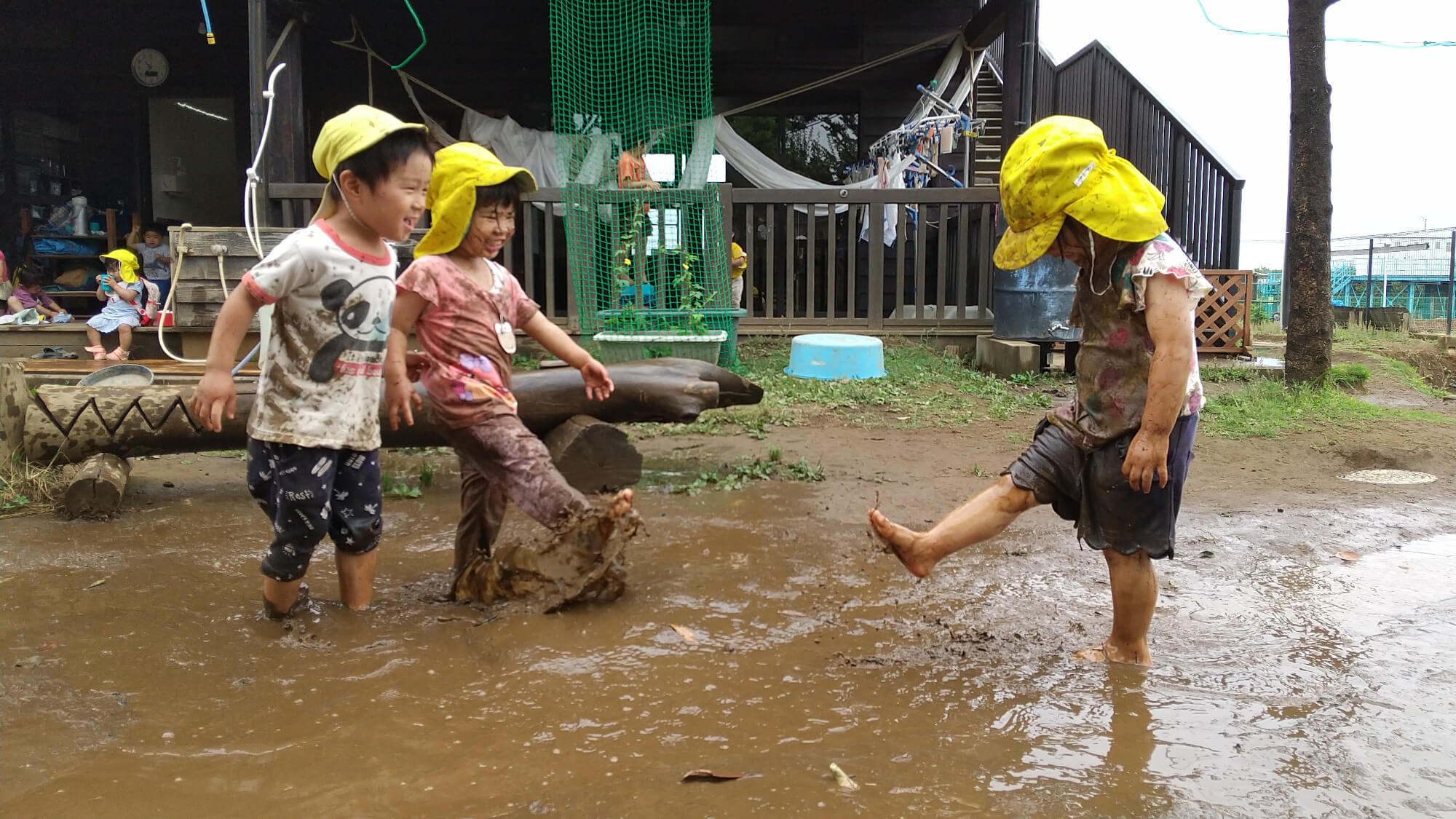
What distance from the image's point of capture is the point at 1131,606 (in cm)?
260

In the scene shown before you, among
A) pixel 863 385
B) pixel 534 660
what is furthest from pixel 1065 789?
pixel 863 385

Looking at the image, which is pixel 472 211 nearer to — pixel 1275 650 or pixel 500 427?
pixel 500 427

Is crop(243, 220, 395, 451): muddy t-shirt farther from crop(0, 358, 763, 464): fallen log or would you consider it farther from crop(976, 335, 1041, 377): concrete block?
crop(976, 335, 1041, 377): concrete block

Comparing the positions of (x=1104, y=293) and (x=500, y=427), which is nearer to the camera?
(x=1104, y=293)

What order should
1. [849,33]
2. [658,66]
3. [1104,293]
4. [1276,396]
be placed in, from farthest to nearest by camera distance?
[849,33], [658,66], [1276,396], [1104,293]

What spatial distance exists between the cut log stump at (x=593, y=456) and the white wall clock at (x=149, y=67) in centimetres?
954

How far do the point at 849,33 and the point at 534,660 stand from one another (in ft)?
34.3

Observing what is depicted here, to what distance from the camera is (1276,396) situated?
7.04 m

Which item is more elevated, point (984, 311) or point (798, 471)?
point (984, 311)

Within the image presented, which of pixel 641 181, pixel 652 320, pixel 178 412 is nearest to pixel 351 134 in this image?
pixel 178 412

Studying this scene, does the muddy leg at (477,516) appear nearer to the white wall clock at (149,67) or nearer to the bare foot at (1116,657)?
the bare foot at (1116,657)

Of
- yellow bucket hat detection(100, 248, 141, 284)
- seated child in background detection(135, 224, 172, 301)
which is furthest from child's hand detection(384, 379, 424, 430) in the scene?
seated child in background detection(135, 224, 172, 301)

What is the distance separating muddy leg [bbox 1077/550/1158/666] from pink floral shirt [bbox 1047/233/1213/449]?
315 mm

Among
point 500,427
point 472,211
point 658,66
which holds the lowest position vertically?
point 500,427
